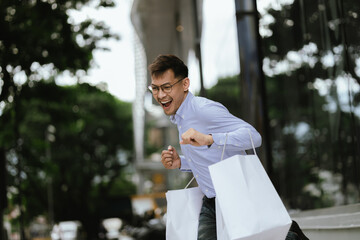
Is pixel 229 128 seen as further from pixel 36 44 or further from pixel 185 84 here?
pixel 36 44

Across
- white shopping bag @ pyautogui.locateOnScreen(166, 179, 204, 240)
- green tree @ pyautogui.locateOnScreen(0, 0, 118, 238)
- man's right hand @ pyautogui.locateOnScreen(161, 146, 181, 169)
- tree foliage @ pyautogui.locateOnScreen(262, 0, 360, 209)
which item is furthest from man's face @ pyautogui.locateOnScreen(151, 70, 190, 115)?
green tree @ pyautogui.locateOnScreen(0, 0, 118, 238)

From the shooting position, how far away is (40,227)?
43531mm

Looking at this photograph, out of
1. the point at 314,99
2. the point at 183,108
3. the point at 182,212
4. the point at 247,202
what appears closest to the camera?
the point at 247,202

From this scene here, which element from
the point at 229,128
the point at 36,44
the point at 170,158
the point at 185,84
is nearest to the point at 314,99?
the point at 36,44

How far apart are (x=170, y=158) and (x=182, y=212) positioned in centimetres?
33

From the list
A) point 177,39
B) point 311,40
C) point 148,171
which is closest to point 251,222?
point 311,40

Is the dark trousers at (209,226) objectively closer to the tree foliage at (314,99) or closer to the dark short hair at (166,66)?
the dark short hair at (166,66)

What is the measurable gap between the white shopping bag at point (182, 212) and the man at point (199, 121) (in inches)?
2.7

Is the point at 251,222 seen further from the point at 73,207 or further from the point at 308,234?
the point at 73,207

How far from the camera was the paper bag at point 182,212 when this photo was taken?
3375 millimetres

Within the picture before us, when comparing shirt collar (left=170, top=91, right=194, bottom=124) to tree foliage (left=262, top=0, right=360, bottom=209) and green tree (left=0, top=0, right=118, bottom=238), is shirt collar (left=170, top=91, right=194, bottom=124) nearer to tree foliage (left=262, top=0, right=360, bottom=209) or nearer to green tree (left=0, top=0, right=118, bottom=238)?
tree foliage (left=262, top=0, right=360, bottom=209)

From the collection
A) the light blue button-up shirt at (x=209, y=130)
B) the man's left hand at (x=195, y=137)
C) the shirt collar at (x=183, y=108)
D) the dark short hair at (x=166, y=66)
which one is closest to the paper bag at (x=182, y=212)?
the light blue button-up shirt at (x=209, y=130)

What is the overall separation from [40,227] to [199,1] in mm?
32483

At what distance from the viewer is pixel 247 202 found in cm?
280
